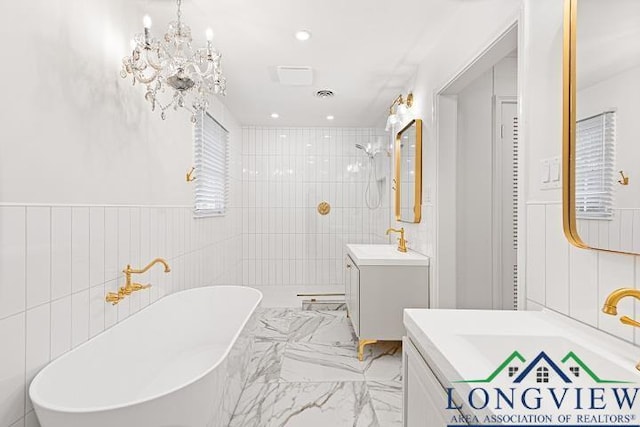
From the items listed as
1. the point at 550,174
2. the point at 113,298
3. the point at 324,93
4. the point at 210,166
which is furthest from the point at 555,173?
the point at 210,166

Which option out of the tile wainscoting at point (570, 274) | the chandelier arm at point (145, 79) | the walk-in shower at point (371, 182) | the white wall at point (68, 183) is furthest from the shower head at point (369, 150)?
the tile wainscoting at point (570, 274)

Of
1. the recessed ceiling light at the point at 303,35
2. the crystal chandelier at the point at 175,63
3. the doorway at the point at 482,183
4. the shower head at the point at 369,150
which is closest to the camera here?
the crystal chandelier at the point at 175,63

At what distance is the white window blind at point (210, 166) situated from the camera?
3.21 metres

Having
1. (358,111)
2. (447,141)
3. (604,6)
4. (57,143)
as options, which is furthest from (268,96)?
(604,6)

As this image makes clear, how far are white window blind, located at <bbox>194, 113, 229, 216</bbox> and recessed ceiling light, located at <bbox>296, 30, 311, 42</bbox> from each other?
1.06 m

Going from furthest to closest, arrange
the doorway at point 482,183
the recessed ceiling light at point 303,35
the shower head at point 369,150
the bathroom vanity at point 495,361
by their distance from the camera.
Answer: the shower head at point 369,150
the doorway at point 482,183
the recessed ceiling light at point 303,35
the bathroom vanity at point 495,361

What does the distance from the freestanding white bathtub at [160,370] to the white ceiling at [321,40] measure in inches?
71.5

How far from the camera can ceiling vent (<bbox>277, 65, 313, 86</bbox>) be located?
9.75 ft

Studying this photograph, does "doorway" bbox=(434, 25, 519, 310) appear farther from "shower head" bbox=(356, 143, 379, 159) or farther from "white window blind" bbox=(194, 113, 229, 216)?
"shower head" bbox=(356, 143, 379, 159)

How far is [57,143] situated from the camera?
1.47m

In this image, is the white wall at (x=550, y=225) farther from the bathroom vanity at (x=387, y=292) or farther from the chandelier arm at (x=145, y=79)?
the chandelier arm at (x=145, y=79)

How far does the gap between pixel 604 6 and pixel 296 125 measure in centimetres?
415

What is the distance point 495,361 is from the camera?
108 cm

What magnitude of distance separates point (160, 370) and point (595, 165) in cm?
233
